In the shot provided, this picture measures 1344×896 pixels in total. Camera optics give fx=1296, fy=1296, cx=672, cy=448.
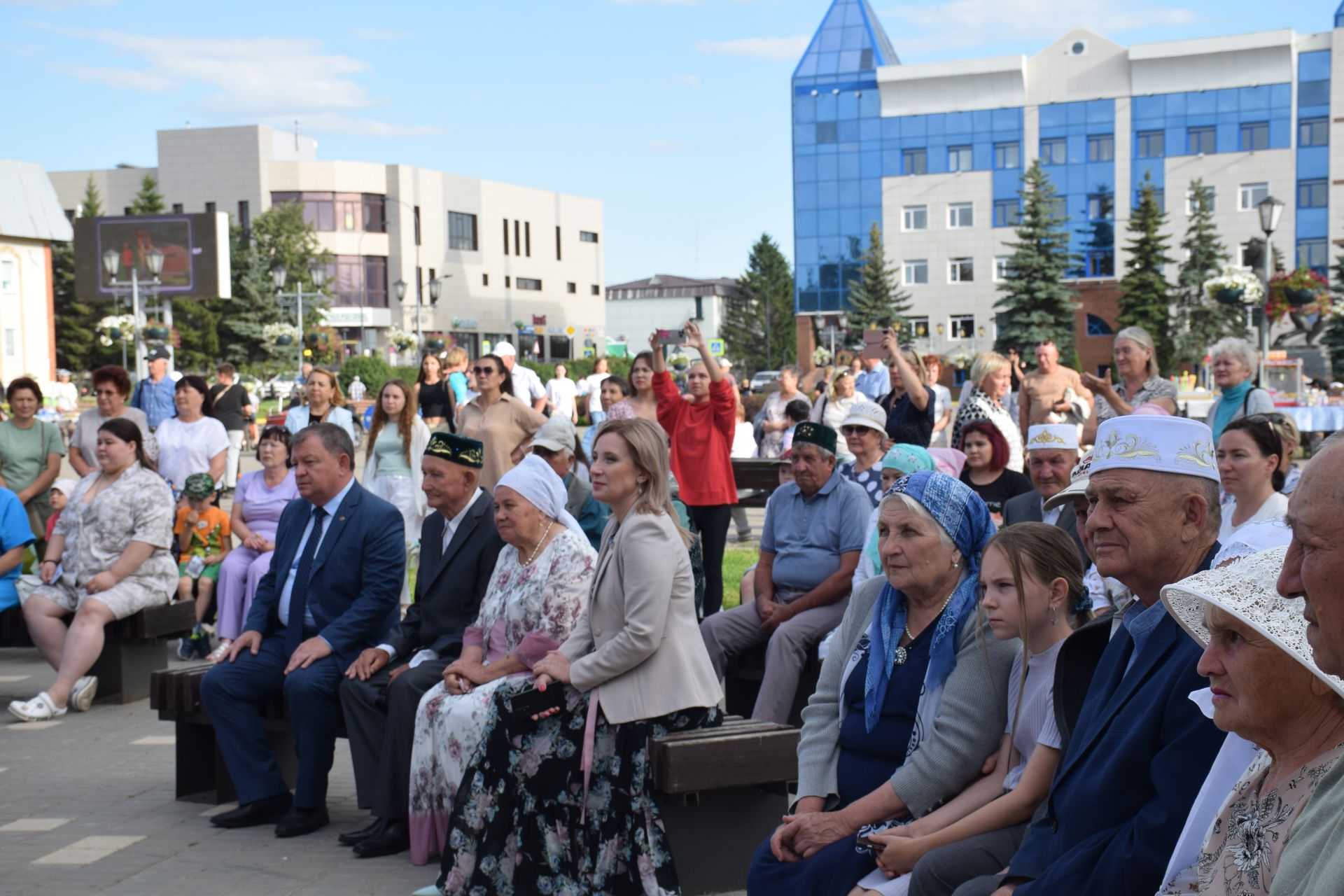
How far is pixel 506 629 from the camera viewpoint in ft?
18.8

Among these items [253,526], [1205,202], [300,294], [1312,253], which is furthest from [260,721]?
[1312,253]

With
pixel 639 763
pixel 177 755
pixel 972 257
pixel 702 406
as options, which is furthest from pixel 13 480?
pixel 972 257

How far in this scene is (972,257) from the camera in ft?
226

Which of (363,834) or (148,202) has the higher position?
(148,202)

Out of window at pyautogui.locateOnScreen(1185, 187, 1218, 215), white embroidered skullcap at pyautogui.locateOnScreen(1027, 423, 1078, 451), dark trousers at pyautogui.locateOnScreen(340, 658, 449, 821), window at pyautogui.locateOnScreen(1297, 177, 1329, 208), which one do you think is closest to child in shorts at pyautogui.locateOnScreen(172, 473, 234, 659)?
dark trousers at pyautogui.locateOnScreen(340, 658, 449, 821)

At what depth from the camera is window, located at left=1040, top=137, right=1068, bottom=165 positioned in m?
66.2

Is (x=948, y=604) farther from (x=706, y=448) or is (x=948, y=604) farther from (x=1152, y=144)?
(x=1152, y=144)

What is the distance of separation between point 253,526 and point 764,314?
100 metres

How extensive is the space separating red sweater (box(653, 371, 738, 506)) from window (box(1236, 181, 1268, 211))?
203ft

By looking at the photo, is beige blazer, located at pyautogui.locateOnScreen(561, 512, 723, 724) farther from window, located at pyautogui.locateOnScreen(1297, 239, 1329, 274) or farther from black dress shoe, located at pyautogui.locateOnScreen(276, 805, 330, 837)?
window, located at pyautogui.locateOnScreen(1297, 239, 1329, 274)

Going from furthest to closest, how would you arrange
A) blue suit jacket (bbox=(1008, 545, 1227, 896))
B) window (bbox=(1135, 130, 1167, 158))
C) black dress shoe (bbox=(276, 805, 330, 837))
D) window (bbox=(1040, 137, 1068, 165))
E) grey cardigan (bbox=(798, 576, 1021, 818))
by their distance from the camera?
window (bbox=(1040, 137, 1068, 165))
window (bbox=(1135, 130, 1167, 158))
black dress shoe (bbox=(276, 805, 330, 837))
grey cardigan (bbox=(798, 576, 1021, 818))
blue suit jacket (bbox=(1008, 545, 1227, 896))

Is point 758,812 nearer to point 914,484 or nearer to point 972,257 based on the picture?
point 914,484

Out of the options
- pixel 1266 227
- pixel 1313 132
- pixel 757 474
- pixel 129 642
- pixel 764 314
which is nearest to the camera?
pixel 129 642

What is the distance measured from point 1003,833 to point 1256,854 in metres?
1.38
